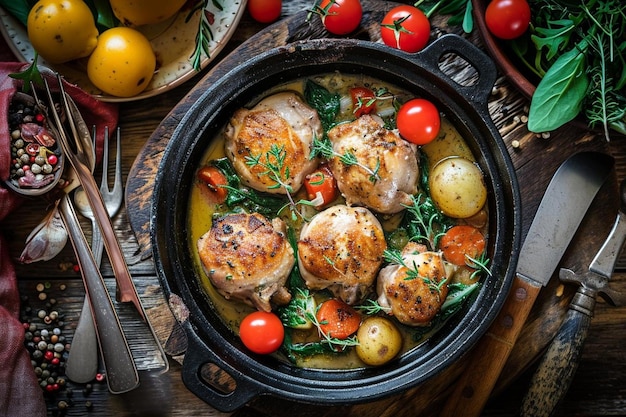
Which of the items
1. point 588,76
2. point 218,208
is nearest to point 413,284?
point 218,208

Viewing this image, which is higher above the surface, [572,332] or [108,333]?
[572,332]

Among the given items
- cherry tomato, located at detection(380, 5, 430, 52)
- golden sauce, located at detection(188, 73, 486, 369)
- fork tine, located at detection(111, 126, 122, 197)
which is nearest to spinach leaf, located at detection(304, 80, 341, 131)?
golden sauce, located at detection(188, 73, 486, 369)

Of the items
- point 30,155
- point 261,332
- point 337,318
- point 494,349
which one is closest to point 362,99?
point 337,318

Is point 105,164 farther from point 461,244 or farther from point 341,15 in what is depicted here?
point 461,244

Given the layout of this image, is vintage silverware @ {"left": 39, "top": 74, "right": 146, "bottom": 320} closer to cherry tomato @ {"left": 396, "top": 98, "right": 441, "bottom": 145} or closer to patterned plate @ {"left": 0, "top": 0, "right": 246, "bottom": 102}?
patterned plate @ {"left": 0, "top": 0, "right": 246, "bottom": 102}

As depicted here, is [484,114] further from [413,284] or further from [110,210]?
[110,210]
